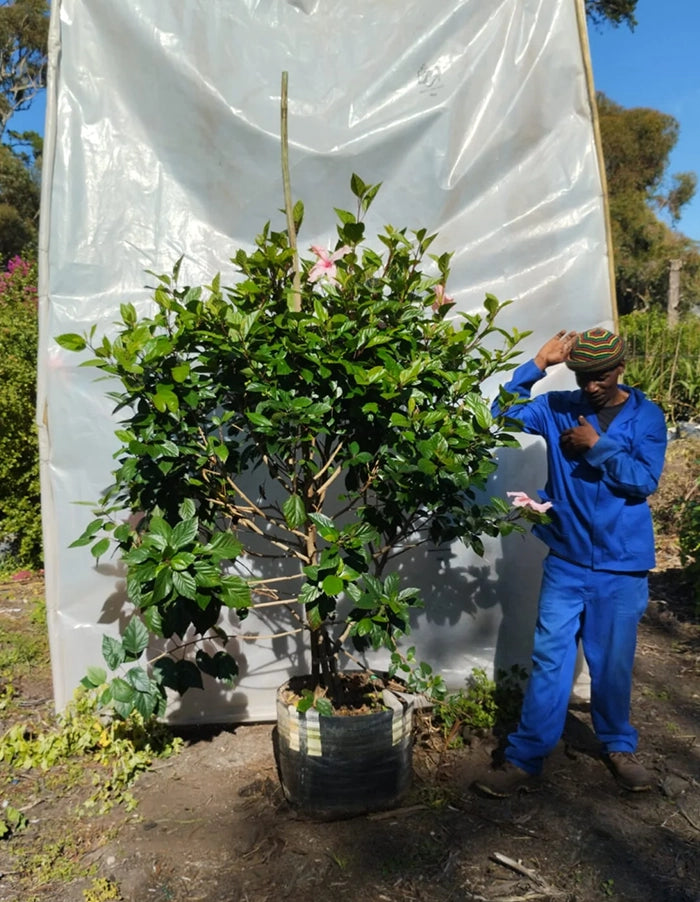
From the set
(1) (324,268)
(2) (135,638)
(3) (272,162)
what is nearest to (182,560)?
(2) (135,638)

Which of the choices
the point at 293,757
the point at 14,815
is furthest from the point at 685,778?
the point at 14,815

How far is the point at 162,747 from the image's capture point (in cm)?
345

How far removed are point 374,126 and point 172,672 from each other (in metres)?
2.57

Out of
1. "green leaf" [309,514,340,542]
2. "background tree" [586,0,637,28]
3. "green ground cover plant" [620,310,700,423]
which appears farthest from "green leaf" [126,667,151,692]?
"background tree" [586,0,637,28]

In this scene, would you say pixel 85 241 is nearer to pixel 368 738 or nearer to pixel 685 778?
pixel 368 738

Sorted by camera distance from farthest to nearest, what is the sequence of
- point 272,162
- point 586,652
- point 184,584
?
1. point 272,162
2. point 586,652
3. point 184,584

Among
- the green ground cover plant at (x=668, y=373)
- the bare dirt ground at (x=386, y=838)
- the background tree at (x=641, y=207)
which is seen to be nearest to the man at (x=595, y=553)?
the bare dirt ground at (x=386, y=838)

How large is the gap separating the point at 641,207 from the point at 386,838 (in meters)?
26.4

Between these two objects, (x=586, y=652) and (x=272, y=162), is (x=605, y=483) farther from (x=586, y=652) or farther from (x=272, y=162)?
(x=272, y=162)

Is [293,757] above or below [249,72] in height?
below

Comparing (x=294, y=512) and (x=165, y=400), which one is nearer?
(x=165, y=400)

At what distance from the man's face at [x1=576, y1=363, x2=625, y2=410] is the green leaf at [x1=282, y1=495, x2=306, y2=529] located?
1.21 metres

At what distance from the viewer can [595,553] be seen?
9.65 feet

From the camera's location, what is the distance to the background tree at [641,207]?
2441cm
